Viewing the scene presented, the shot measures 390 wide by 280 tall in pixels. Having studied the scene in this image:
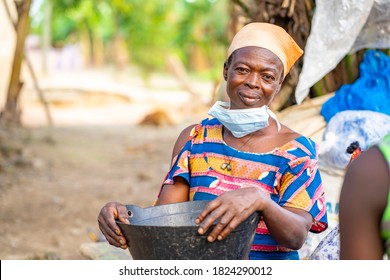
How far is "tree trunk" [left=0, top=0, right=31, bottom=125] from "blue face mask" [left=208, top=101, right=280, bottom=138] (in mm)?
5864

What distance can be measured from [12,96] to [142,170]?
6.48 ft

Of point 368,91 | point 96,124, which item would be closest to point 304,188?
point 368,91

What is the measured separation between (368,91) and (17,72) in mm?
6048

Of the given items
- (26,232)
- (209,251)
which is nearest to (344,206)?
(209,251)

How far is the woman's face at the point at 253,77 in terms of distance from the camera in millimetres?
2578

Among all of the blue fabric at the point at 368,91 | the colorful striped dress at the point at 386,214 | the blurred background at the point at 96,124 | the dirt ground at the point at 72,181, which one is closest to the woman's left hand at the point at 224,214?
the colorful striped dress at the point at 386,214

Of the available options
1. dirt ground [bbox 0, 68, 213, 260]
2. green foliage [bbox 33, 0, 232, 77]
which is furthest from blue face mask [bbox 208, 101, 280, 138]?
green foliage [bbox 33, 0, 232, 77]

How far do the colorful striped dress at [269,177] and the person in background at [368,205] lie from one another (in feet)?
3.10

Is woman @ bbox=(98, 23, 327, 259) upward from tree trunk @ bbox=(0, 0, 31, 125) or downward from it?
upward

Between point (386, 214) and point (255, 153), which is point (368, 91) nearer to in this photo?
point (255, 153)

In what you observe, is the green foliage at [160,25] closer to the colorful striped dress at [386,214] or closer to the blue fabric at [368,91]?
the blue fabric at [368,91]

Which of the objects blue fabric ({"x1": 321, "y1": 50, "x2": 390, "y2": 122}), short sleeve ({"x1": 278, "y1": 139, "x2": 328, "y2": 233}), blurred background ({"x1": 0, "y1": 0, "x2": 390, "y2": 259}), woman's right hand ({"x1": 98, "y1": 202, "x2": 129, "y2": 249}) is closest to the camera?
woman's right hand ({"x1": 98, "y1": 202, "x2": 129, "y2": 249})

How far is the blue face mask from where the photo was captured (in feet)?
8.48

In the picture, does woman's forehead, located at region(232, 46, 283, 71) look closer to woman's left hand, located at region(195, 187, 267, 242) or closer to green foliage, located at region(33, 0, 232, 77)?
woman's left hand, located at region(195, 187, 267, 242)
